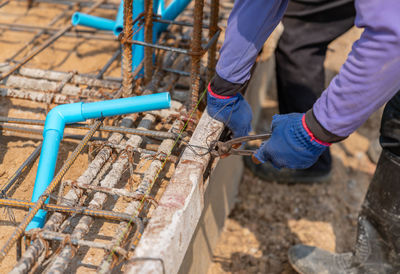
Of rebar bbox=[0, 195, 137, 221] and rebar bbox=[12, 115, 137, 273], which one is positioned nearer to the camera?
rebar bbox=[12, 115, 137, 273]

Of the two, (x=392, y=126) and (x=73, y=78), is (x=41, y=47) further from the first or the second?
(x=392, y=126)

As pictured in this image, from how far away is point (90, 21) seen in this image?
11.1 feet

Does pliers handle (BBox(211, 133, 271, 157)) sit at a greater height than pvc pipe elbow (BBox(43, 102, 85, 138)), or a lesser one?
lesser

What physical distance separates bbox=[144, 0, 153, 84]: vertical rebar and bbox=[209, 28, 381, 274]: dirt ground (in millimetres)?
1372

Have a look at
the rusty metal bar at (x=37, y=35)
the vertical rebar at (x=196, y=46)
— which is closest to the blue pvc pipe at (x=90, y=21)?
the rusty metal bar at (x=37, y=35)

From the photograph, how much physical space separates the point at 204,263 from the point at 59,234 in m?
1.33

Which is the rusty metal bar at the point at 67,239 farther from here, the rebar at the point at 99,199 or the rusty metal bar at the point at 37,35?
the rusty metal bar at the point at 37,35

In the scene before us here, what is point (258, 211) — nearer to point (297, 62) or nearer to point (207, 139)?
point (297, 62)

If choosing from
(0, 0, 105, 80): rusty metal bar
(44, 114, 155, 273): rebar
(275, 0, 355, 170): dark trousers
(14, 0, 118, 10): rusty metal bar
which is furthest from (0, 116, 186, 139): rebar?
(14, 0, 118, 10): rusty metal bar

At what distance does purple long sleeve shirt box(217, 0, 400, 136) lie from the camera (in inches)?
55.7

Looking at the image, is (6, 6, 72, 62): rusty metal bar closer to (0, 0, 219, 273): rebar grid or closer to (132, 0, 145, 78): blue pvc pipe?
(0, 0, 219, 273): rebar grid

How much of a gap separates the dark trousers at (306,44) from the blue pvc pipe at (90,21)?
1.47 meters

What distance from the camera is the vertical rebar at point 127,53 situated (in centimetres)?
239

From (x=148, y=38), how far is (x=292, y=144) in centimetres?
145
